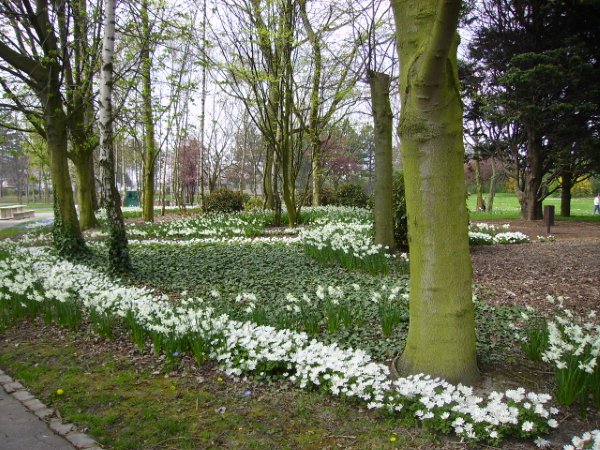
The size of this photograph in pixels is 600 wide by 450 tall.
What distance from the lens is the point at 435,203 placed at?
3004 millimetres

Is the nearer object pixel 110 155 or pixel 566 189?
pixel 110 155

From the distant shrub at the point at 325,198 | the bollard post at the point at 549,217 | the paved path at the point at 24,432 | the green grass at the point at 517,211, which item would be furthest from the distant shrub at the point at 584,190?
the paved path at the point at 24,432

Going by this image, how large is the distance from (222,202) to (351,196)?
662 cm

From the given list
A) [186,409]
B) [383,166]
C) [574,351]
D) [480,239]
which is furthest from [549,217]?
[186,409]

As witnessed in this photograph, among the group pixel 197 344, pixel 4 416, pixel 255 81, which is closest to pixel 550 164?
pixel 255 81

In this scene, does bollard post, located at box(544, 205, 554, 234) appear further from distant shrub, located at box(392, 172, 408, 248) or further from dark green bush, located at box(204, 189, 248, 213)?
dark green bush, located at box(204, 189, 248, 213)

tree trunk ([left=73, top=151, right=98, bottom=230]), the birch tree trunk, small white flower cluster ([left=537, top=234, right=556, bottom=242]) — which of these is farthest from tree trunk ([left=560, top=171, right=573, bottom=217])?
tree trunk ([left=73, top=151, right=98, bottom=230])

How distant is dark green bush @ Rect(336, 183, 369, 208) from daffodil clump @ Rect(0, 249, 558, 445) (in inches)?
664

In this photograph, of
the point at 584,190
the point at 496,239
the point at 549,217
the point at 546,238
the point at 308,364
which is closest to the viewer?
the point at 308,364

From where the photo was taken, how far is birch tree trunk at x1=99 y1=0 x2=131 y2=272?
6559mm

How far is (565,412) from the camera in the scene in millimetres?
2824

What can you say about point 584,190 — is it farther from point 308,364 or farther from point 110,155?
point 308,364

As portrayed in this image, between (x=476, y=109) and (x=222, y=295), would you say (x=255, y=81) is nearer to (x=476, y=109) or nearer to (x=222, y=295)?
(x=222, y=295)

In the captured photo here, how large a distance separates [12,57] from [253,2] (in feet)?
18.8
